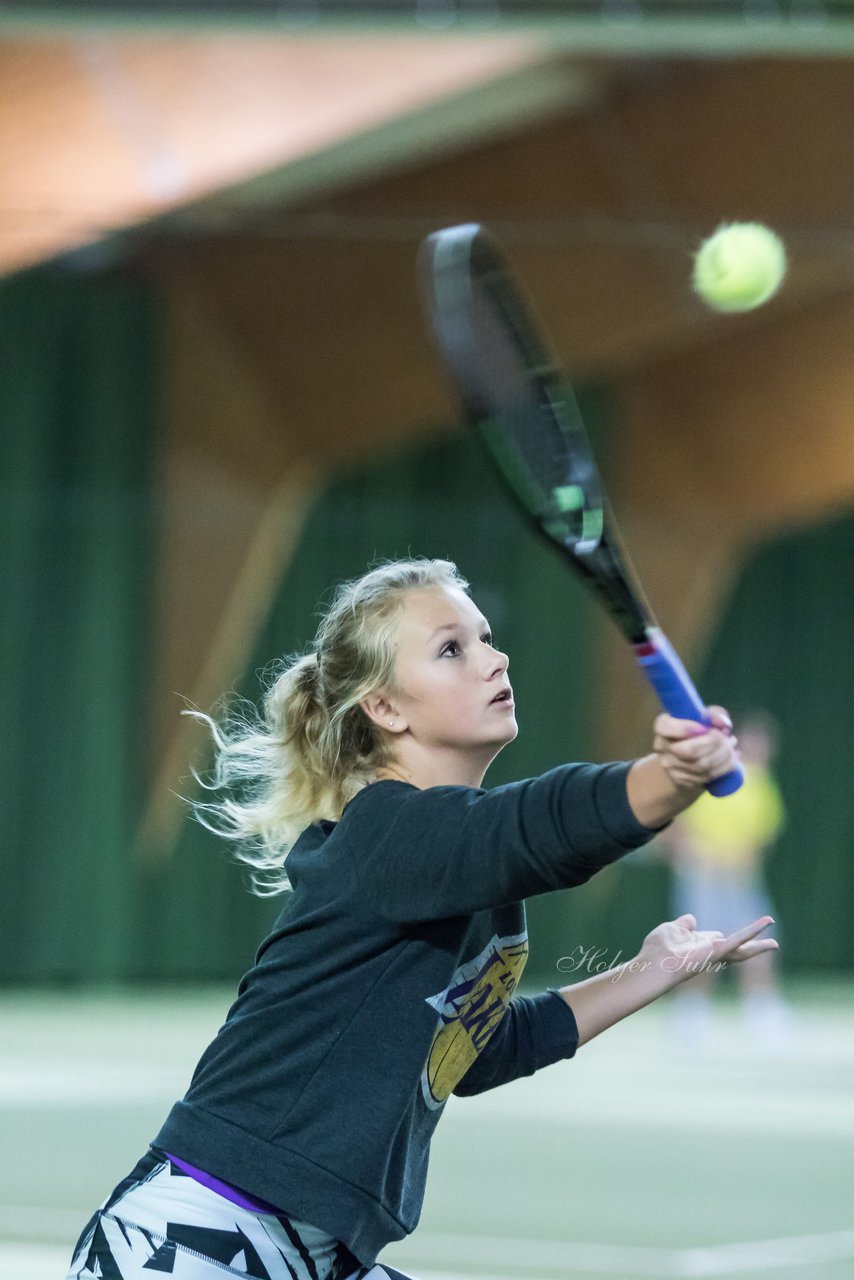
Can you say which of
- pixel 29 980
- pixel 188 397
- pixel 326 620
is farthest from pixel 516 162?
pixel 326 620

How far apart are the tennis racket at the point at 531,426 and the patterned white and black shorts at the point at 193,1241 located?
677 mm

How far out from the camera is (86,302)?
33.2 feet

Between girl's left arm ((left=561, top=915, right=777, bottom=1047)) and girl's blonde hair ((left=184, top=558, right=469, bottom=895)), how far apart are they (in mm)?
362

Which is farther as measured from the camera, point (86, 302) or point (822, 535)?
point (822, 535)

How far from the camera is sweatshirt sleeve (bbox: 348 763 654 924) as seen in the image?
154 centimetres

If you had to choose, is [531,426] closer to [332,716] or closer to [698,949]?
[332,716]

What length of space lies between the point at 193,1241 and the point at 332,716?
1.86 feet

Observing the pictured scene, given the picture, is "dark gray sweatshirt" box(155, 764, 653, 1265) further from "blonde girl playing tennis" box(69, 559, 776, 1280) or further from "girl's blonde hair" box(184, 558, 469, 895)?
"girl's blonde hair" box(184, 558, 469, 895)

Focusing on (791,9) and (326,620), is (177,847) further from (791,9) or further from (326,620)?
(326,620)

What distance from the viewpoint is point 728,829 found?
8023 millimetres

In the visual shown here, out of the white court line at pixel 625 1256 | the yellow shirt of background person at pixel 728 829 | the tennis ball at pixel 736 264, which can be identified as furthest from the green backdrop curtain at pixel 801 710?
the tennis ball at pixel 736 264

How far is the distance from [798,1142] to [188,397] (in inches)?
244

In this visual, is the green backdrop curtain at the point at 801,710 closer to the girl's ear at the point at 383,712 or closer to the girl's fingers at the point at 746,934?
the girl's fingers at the point at 746,934

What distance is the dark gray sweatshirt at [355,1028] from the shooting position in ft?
5.74
